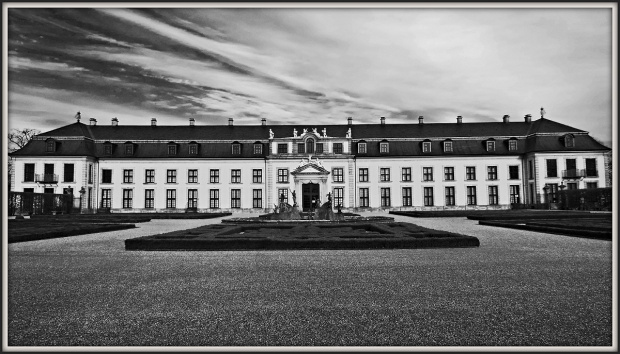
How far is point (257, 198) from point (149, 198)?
35.6 ft

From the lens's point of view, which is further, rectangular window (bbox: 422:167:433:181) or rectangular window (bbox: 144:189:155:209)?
rectangular window (bbox: 422:167:433:181)

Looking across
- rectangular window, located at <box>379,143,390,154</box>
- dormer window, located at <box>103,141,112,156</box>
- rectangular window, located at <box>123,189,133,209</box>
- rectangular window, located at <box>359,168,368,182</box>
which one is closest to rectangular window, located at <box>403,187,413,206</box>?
rectangular window, located at <box>359,168,368,182</box>

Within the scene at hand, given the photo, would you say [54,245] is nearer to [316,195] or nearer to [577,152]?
[316,195]

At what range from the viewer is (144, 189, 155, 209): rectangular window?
49.3 metres

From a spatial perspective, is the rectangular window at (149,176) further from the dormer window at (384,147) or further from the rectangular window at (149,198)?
the dormer window at (384,147)

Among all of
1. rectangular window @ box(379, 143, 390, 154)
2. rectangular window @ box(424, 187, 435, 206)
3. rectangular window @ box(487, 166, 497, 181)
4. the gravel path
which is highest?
rectangular window @ box(379, 143, 390, 154)

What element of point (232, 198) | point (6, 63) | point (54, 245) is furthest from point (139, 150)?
point (6, 63)

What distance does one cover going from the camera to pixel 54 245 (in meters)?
13.7

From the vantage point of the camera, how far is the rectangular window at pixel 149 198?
1940 inches

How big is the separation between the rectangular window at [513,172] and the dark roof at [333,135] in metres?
1.47

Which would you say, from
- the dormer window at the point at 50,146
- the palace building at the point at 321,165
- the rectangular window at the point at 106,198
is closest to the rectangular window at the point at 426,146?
the palace building at the point at 321,165

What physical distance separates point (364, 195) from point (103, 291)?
43.6m

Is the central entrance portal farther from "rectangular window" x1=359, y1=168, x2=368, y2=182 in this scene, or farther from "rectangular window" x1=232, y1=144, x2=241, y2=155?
"rectangular window" x1=232, y1=144, x2=241, y2=155

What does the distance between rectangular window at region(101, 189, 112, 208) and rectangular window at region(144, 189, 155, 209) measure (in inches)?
138
